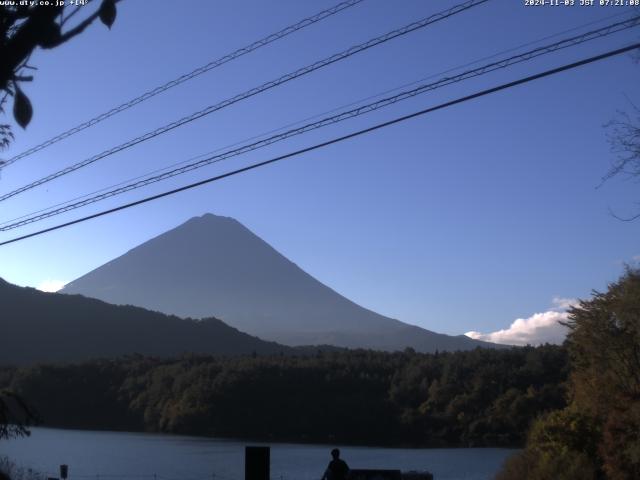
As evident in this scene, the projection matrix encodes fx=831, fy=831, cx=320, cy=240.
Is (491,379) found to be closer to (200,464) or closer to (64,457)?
(200,464)

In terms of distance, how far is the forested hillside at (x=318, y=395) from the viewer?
63.0 m

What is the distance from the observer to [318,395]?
74125mm

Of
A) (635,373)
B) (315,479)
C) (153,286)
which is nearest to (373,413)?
(315,479)

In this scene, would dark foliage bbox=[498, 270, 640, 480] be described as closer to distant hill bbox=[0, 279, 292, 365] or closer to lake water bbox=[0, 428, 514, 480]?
lake water bbox=[0, 428, 514, 480]

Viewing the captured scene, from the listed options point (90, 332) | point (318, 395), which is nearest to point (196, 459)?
point (318, 395)

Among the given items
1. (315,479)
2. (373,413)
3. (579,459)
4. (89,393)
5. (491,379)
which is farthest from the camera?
(89,393)

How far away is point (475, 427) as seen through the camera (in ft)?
206

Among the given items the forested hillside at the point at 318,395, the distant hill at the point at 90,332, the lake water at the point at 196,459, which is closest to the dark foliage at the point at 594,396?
the lake water at the point at 196,459

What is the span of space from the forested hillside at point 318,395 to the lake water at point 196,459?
721 centimetres

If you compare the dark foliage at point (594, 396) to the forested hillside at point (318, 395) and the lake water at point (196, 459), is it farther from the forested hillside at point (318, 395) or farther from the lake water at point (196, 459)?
the forested hillside at point (318, 395)

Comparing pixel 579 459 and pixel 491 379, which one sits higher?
pixel 491 379

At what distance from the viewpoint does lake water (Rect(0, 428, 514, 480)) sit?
39156 mm

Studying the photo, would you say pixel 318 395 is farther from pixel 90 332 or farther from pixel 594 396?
pixel 90 332

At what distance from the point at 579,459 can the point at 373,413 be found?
138 feet
